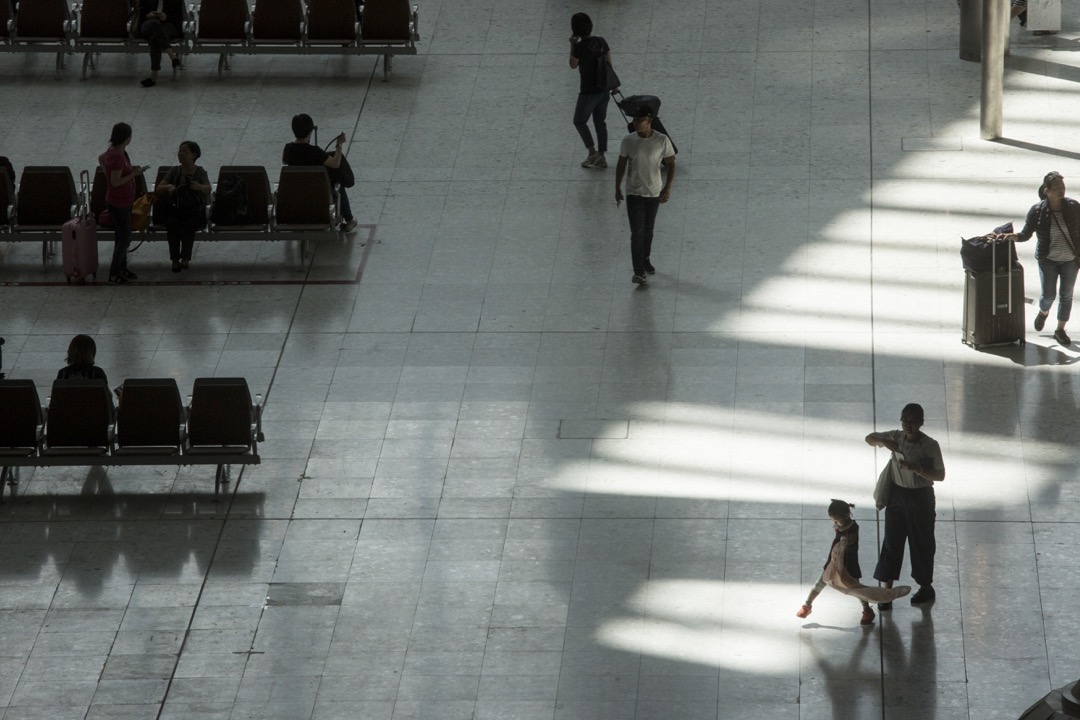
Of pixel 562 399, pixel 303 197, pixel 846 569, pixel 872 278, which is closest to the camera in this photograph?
pixel 846 569

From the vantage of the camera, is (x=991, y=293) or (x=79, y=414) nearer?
(x=79, y=414)

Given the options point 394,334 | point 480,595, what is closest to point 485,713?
point 480,595

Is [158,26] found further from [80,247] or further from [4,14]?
[80,247]

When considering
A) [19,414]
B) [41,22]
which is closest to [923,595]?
[19,414]

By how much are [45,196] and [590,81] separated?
606 centimetres

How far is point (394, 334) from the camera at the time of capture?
16.7 metres

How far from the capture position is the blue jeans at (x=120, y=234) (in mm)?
17812

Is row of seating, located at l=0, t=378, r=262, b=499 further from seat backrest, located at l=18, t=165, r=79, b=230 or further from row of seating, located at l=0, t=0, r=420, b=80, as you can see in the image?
row of seating, located at l=0, t=0, r=420, b=80

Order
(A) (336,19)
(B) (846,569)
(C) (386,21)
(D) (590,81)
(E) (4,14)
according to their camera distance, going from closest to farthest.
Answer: (B) (846,569) < (D) (590,81) < (C) (386,21) < (A) (336,19) < (E) (4,14)

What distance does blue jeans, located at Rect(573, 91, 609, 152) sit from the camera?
63.9 ft

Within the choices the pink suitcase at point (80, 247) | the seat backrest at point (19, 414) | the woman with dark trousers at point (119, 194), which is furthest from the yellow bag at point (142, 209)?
the seat backrest at point (19, 414)

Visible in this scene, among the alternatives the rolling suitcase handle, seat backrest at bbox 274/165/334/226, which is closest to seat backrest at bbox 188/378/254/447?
seat backrest at bbox 274/165/334/226

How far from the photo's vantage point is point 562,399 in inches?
607

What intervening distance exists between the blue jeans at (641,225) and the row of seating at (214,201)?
3.21 meters
